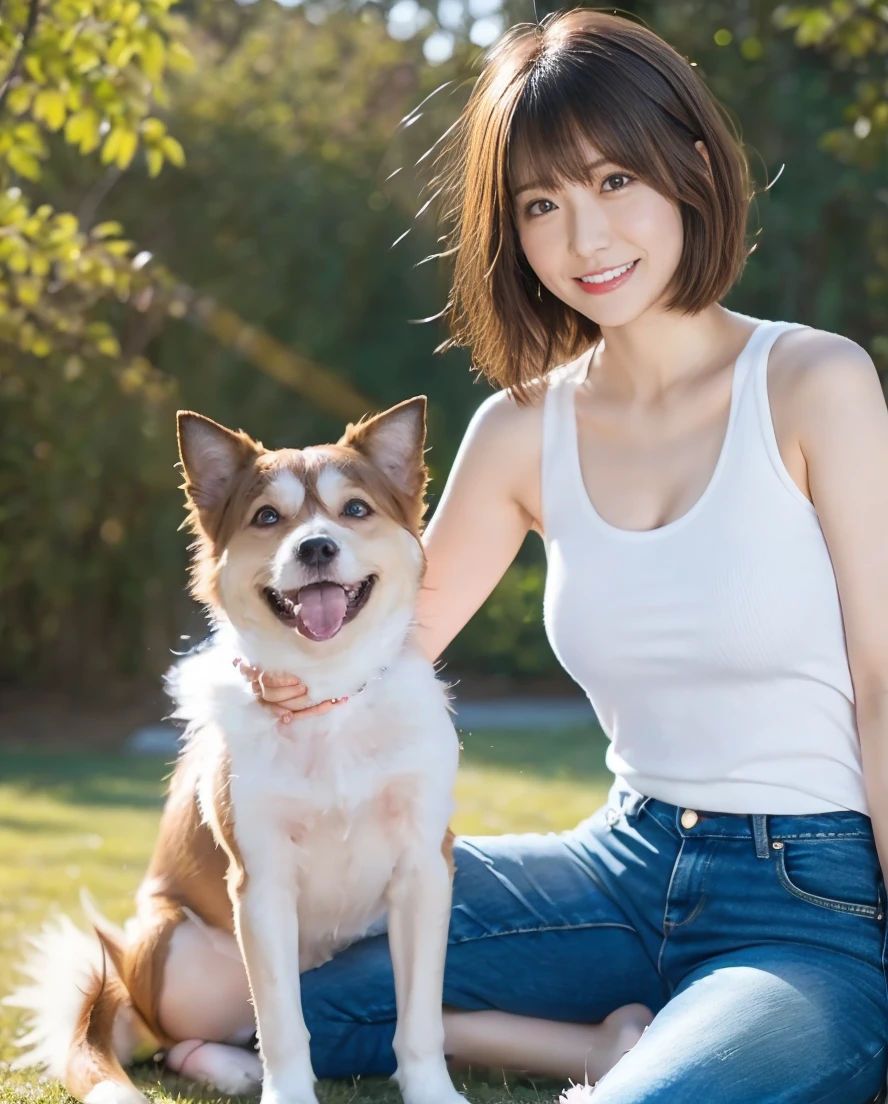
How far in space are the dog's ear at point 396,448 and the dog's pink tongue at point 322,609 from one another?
309mm

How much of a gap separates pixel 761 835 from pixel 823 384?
74 centimetres

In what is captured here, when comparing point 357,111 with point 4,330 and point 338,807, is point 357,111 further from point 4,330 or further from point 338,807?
point 338,807

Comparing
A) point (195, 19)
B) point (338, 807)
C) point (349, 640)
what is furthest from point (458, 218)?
point (195, 19)

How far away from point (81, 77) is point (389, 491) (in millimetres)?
1425

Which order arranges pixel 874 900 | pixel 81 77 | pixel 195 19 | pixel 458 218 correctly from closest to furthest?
1. pixel 874 900
2. pixel 458 218
3. pixel 81 77
4. pixel 195 19

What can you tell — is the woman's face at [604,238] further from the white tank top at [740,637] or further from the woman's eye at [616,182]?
the white tank top at [740,637]

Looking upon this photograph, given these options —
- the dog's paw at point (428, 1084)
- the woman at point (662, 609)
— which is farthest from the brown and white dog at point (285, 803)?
the woman at point (662, 609)

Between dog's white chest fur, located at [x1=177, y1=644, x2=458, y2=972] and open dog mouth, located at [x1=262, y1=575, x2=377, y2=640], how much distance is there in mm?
157

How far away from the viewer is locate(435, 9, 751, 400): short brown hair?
2387 millimetres

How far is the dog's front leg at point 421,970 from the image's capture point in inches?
94.1

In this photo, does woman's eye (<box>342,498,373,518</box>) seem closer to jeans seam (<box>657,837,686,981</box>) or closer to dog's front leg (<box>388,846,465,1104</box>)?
dog's front leg (<box>388,846,465,1104</box>)

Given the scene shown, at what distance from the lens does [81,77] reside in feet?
10.8

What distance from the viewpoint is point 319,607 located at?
7.84 feet

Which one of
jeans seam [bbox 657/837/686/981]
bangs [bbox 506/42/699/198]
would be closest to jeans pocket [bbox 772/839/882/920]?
jeans seam [bbox 657/837/686/981]
